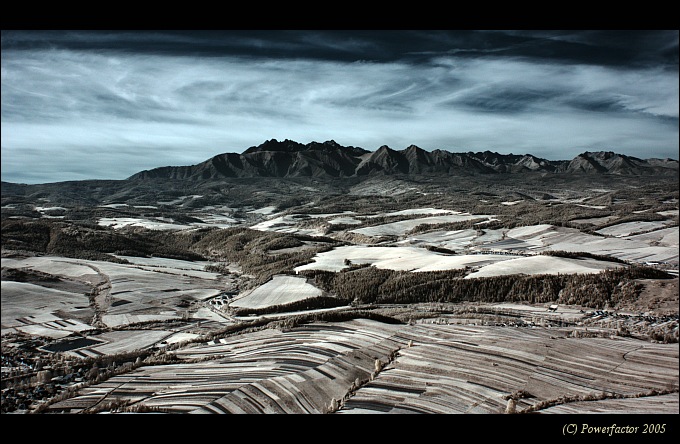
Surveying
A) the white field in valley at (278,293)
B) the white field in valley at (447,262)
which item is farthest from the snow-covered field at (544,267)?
the white field in valley at (278,293)

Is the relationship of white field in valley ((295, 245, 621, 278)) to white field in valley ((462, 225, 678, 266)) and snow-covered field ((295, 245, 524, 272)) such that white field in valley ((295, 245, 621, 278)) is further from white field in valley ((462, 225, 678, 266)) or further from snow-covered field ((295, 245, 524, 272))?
white field in valley ((462, 225, 678, 266))

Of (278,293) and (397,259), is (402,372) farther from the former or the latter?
(397,259)

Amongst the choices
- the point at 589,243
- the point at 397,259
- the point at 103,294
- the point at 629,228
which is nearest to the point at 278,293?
the point at 103,294

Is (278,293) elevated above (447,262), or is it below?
below

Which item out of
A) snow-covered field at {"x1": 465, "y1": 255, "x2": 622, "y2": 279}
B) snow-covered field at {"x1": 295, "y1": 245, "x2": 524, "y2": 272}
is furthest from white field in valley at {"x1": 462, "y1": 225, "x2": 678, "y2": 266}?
snow-covered field at {"x1": 295, "y1": 245, "x2": 524, "y2": 272}

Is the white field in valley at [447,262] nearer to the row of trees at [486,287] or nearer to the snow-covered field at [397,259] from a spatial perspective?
the snow-covered field at [397,259]

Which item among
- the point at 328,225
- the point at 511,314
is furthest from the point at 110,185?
the point at 511,314

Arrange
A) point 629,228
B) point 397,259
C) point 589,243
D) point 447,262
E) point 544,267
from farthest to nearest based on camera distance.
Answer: point 629,228
point 589,243
point 397,259
point 447,262
point 544,267
